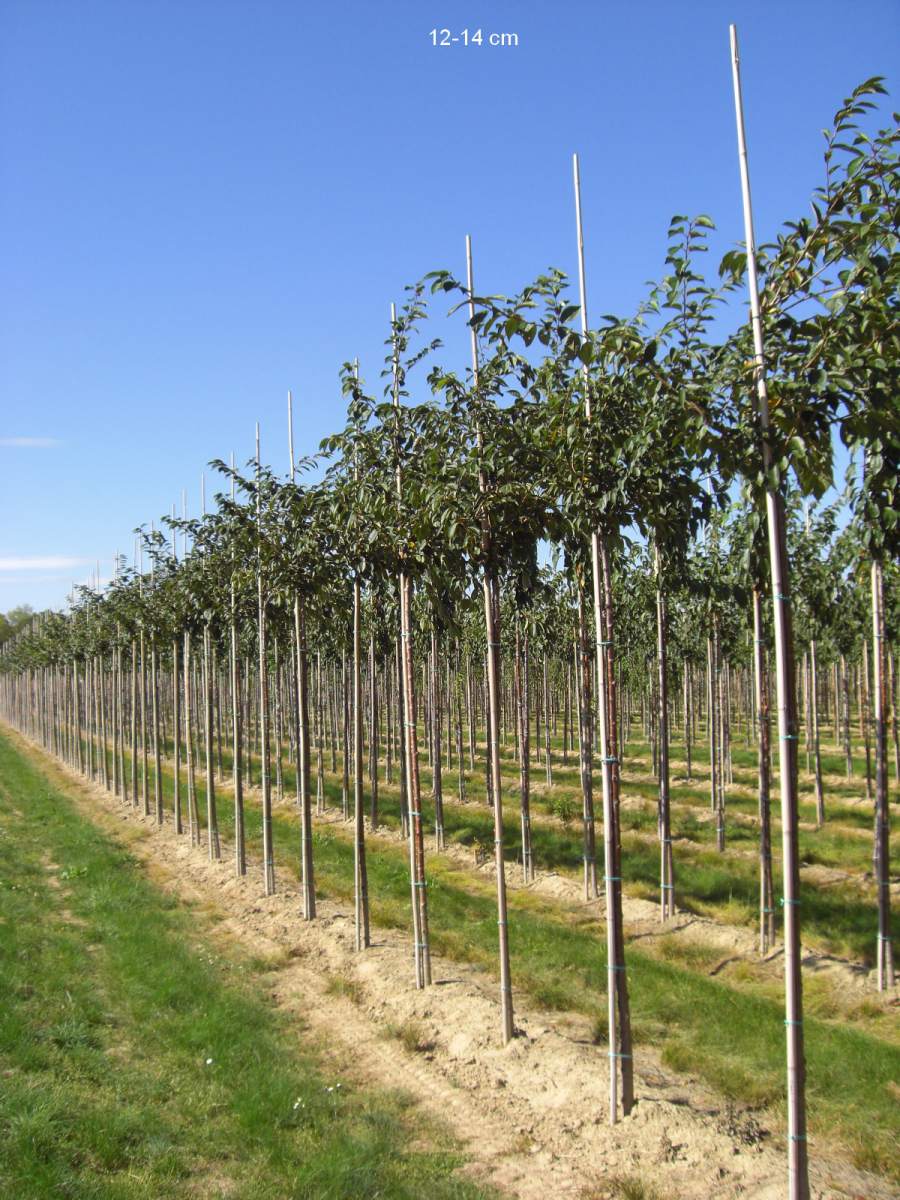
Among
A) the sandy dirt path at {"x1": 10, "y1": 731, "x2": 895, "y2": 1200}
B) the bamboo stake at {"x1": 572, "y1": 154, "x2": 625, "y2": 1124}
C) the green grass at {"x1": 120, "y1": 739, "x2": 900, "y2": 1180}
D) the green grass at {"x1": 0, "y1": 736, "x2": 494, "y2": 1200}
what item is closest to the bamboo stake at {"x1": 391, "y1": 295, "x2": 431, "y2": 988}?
the sandy dirt path at {"x1": 10, "y1": 731, "x2": 895, "y2": 1200}

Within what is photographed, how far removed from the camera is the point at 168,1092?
7.64m

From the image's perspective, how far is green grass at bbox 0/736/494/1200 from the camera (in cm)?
628

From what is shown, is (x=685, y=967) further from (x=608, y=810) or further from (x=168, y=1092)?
(x=168, y=1092)

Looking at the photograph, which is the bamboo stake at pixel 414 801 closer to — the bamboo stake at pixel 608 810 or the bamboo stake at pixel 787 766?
the bamboo stake at pixel 608 810

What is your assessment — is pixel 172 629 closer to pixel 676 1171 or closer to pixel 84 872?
pixel 84 872

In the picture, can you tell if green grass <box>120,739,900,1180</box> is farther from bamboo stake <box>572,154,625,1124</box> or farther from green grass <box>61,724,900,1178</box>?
bamboo stake <box>572,154,625,1124</box>

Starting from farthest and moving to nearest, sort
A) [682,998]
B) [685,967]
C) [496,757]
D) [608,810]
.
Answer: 1. [685,967]
2. [682,998]
3. [496,757]
4. [608,810]

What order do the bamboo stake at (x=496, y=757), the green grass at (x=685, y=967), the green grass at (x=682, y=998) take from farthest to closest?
the bamboo stake at (x=496, y=757), the green grass at (x=685, y=967), the green grass at (x=682, y=998)

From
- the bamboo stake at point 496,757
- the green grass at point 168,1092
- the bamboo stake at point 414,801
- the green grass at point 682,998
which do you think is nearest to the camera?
the green grass at point 168,1092

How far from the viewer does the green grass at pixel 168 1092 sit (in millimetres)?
6277

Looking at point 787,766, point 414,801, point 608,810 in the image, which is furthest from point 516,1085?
point 787,766

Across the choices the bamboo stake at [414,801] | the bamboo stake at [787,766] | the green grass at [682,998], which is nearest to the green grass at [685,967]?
the green grass at [682,998]

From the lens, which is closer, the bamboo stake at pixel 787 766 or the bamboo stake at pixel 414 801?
the bamboo stake at pixel 787 766

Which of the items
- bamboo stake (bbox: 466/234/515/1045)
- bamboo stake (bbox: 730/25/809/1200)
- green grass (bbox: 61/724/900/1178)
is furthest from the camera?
bamboo stake (bbox: 466/234/515/1045)
